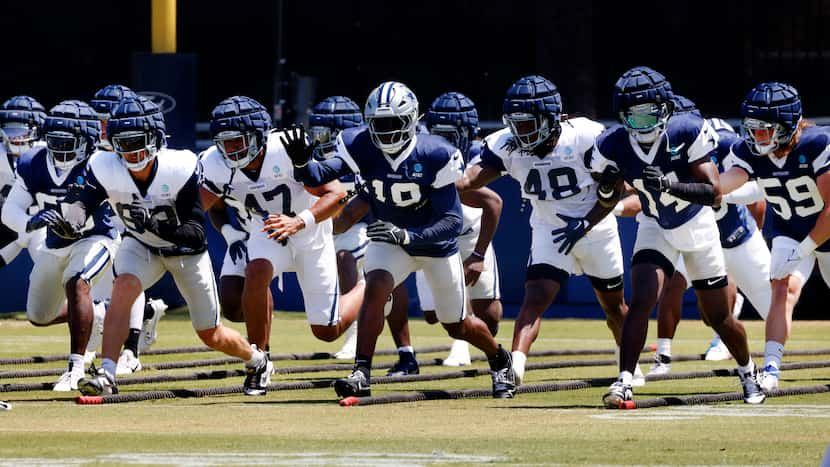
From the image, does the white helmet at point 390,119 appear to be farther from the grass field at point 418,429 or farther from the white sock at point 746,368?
the white sock at point 746,368

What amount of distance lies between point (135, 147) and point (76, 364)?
1.53 meters

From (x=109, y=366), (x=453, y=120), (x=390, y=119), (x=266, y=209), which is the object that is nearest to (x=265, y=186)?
(x=266, y=209)

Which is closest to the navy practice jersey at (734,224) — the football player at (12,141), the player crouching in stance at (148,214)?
the player crouching in stance at (148,214)

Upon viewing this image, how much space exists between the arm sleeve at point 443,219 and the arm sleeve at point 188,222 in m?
1.22

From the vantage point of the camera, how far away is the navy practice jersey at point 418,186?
1070 centimetres

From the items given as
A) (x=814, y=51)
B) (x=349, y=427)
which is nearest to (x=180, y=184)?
(x=349, y=427)

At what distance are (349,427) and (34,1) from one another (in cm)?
2048

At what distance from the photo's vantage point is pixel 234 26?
2825cm

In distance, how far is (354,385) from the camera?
10.6 m

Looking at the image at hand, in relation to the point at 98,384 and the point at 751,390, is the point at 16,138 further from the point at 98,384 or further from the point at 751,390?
the point at 751,390

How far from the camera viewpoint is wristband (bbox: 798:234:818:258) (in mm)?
11289

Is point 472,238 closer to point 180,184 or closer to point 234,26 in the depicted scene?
point 180,184

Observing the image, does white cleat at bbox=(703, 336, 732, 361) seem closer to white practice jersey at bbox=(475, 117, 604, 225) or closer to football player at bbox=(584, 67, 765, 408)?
white practice jersey at bbox=(475, 117, 604, 225)

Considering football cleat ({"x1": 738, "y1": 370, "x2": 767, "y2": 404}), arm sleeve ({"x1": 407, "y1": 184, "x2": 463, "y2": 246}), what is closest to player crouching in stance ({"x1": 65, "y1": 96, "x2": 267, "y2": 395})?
arm sleeve ({"x1": 407, "y1": 184, "x2": 463, "y2": 246})
